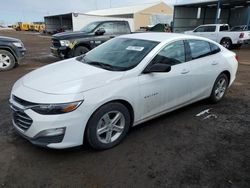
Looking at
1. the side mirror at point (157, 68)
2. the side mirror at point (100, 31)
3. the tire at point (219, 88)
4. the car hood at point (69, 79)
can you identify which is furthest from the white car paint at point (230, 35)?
the car hood at point (69, 79)

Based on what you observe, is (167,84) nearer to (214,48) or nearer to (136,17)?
(214,48)

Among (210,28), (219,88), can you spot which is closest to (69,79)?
(219,88)

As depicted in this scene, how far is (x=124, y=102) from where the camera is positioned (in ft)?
10.9

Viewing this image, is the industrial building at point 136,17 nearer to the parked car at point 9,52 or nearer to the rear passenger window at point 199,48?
the parked car at point 9,52

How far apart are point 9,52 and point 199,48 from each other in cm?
710

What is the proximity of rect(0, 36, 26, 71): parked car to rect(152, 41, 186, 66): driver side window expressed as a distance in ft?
22.3

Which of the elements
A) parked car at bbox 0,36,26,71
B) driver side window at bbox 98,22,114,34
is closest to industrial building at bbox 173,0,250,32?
driver side window at bbox 98,22,114,34

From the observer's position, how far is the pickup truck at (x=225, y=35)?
51.8 ft

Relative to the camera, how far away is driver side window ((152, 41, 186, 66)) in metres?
3.75

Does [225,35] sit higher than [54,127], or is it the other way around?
[225,35]

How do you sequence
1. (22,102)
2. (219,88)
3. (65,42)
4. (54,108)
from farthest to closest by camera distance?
(65,42) < (219,88) < (22,102) < (54,108)

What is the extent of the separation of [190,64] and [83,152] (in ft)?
7.82

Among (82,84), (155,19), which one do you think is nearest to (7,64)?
(82,84)

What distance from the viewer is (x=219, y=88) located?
16.7ft
